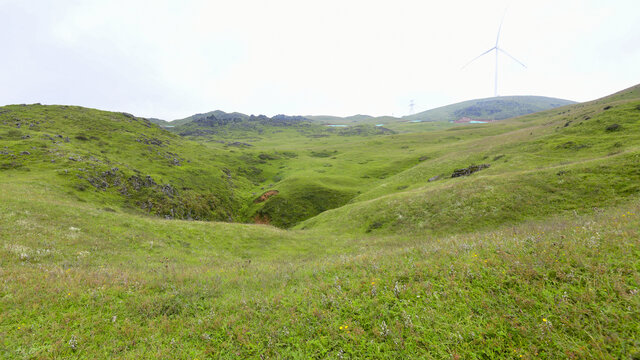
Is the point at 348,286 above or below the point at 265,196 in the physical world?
above

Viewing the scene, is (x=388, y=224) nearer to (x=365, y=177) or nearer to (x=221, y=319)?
(x=221, y=319)

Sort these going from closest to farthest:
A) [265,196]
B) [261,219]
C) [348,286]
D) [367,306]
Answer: [367,306], [348,286], [261,219], [265,196]

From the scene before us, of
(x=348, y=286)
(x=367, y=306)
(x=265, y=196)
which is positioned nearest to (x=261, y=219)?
(x=265, y=196)

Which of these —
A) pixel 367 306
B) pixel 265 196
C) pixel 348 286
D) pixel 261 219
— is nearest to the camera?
pixel 367 306

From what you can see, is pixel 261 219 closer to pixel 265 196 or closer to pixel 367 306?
pixel 265 196

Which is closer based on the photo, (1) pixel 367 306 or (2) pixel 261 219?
(1) pixel 367 306

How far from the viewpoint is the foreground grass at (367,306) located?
551 centimetres

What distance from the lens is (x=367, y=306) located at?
748 centimetres

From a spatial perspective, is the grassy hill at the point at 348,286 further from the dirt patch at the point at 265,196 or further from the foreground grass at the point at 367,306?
the dirt patch at the point at 265,196

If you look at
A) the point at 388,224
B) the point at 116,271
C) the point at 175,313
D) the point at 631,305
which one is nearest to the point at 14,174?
the point at 116,271

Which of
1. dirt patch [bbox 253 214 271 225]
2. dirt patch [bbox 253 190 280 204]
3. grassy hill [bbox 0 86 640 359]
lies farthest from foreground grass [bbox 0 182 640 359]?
dirt patch [bbox 253 190 280 204]

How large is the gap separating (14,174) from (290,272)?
56.5m

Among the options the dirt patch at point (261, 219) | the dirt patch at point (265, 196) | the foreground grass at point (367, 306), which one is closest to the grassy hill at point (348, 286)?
the foreground grass at point (367, 306)

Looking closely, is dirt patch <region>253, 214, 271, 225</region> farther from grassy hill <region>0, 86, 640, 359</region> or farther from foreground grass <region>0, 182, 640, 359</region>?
foreground grass <region>0, 182, 640, 359</region>
